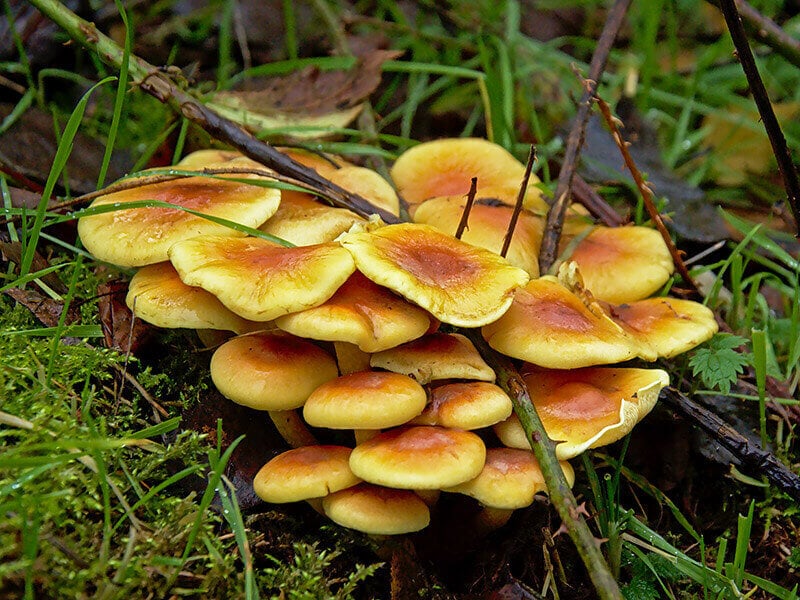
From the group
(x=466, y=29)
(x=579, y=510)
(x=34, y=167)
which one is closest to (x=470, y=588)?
(x=579, y=510)

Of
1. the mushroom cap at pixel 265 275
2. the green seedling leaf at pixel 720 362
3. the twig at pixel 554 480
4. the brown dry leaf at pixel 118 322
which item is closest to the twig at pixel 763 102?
the green seedling leaf at pixel 720 362

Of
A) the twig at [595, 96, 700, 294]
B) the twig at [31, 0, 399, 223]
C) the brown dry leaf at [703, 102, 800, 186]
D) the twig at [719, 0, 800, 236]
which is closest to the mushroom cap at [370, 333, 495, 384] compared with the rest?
the twig at [31, 0, 399, 223]

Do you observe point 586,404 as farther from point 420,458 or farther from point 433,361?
point 420,458

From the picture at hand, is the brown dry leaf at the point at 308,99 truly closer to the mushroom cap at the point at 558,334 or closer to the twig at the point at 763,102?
the mushroom cap at the point at 558,334

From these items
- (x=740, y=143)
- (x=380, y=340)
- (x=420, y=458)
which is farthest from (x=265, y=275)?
(x=740, y=143)

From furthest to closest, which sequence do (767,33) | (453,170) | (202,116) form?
(767,33) < (453,170) < (202,116)

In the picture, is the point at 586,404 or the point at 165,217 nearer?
the point at 586,404

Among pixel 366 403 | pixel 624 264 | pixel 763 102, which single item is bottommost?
pixel 366 403

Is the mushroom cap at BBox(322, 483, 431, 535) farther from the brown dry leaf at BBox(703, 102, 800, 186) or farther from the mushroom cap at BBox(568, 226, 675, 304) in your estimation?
the brown dry leaf at BBox(703, 102, 800, 186)
